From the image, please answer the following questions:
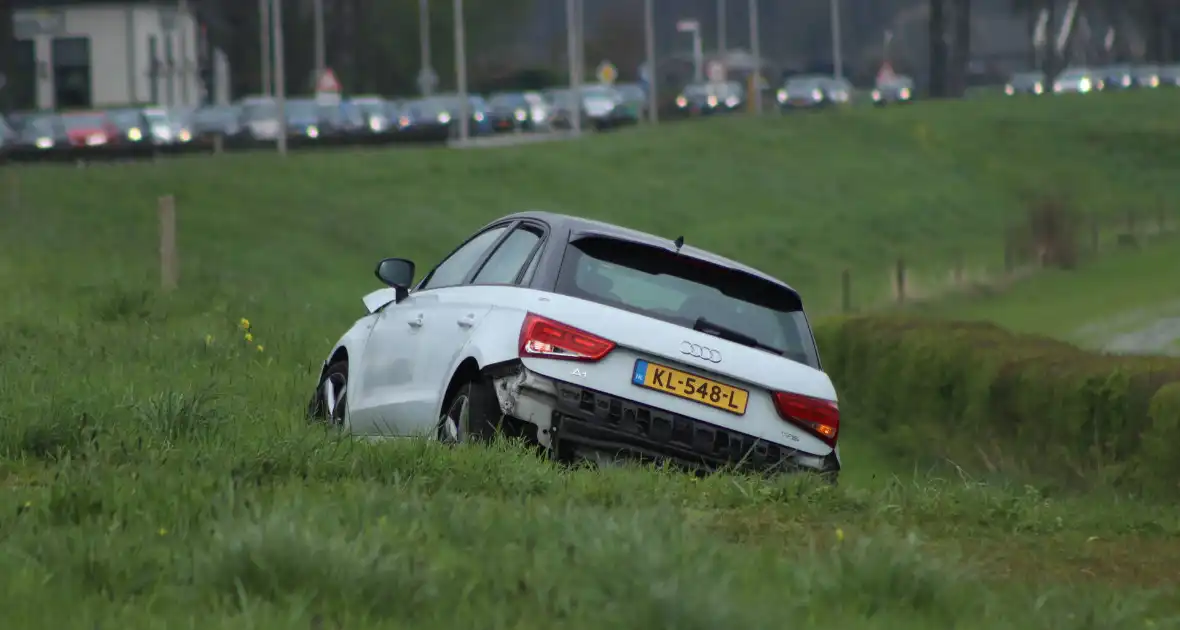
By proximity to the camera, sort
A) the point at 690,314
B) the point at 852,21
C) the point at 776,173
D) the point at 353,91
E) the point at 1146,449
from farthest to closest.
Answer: the point at 852,21, the point at 353,91, the point at 776,173, the point at 1146,449, the point at 690,314

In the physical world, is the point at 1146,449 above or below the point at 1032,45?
below

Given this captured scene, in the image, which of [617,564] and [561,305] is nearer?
[617,564]

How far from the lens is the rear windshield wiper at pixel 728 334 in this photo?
8.51 meters

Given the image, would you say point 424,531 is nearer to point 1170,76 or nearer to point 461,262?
point 461,262

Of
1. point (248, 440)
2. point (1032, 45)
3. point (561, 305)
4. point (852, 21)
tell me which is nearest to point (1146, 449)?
point (561, 305)

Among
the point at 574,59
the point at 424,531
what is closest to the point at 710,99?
the point at 574,59

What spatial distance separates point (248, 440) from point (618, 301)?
1.59m

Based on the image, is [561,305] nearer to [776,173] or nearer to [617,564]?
[617,564]

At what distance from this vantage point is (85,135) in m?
61.9

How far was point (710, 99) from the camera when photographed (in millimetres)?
100312

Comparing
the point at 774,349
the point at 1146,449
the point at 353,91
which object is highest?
the point at 353,91

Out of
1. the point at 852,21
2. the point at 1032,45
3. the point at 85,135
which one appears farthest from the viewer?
the point at 852,21

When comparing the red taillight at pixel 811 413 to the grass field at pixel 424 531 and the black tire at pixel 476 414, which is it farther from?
the black tire at pixel 476 414

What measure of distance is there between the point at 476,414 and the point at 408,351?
3.86ft
